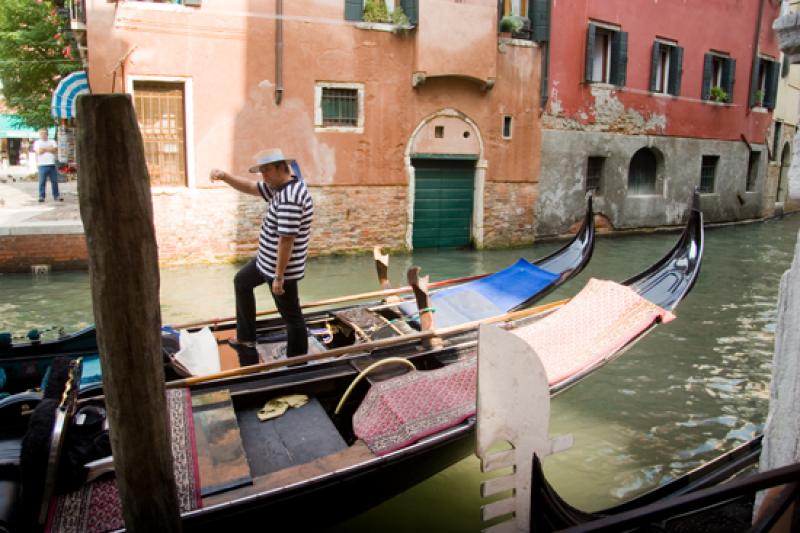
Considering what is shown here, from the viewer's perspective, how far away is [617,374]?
389 centimetres

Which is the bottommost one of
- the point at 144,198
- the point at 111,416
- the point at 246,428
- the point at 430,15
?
the point at 246,428

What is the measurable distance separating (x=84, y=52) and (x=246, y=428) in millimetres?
5990

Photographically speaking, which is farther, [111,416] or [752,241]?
[752,241]

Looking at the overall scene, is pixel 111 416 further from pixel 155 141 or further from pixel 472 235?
pixel 472 235

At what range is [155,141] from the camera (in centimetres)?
652

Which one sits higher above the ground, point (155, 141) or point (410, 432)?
point (155, 141)

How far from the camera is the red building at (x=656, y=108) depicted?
8.89 m

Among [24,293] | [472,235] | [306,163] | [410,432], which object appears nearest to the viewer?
[410,432]

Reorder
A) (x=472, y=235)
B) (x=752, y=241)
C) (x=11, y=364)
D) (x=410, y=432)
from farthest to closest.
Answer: (x=752, y=241) < (x=472, y=235) < (x=11, y=364) < (x=410, y=432)

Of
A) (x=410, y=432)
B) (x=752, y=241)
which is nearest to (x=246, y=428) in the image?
(x=410, y=432)

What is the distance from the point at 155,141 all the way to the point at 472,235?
3916 mm

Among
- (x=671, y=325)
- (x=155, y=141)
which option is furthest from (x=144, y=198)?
(x=155, y=141)

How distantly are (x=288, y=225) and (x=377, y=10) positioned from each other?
5.30 m

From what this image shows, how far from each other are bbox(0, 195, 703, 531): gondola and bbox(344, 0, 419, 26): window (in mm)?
5245
